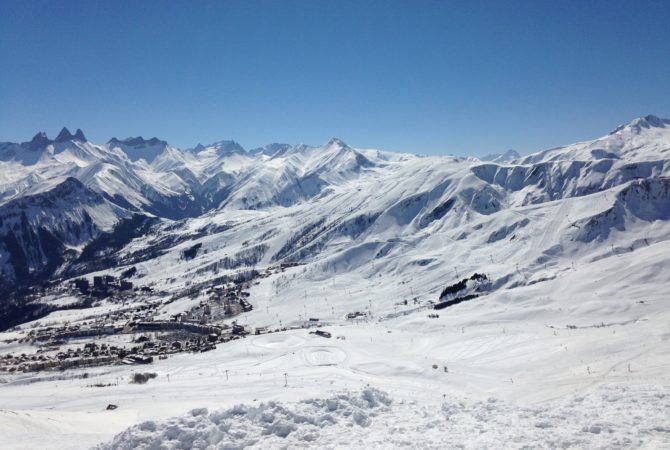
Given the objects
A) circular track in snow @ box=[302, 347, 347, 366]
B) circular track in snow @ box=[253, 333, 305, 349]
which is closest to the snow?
circular track in snow @ box=[302, 347, 347, 366]

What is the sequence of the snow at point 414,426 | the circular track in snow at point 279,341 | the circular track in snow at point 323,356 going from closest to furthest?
the snow at point 414,426 < the circular track in snow at point 323,356 < the circular track in snow at point 279,341

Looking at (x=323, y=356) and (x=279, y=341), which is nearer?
(x=323, y=356)

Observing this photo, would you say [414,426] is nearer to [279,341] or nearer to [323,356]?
[323,356]

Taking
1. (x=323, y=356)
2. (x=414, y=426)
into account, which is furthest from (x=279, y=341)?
(x=414, y=426)

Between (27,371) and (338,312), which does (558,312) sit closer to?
(338,312)

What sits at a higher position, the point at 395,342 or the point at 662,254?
the point at 662,254

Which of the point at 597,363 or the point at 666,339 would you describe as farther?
the point at 666,339

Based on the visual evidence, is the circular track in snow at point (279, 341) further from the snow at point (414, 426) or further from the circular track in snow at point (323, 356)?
the snow at point (414, 426)

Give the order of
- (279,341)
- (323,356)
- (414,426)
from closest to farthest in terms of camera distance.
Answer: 1. (414,426)
2. (323,356)
3. (279,341)

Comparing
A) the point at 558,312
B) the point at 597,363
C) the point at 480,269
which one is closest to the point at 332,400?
the point at 597,363

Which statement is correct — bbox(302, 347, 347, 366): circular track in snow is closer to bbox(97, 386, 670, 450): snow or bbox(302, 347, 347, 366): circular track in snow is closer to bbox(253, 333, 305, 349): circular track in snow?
bbox(253, 333, 305, 349): circular track in snow

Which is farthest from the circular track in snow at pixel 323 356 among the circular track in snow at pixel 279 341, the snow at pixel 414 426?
the snow at pixel 414 426
